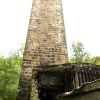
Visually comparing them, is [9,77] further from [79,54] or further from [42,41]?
[79,54]

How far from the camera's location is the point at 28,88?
9109 mm

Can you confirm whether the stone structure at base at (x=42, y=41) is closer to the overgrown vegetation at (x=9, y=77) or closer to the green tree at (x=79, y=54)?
the overgrown vegetation at (x=9, y=77)

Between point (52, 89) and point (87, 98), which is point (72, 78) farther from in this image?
point (87, 98)

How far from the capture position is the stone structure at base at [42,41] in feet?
30.0

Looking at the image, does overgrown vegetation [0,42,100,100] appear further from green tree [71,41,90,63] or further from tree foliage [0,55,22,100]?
green tree [71,41,90,63]

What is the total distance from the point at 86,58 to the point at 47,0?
9.96 metres

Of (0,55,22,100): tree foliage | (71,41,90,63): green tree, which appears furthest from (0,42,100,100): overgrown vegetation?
(71,41,90,63): green tree

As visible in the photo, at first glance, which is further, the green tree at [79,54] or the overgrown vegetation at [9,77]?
the green tree at [79,54]

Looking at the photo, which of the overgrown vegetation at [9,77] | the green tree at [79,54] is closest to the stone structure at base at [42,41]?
→ the overgrown vegetation at [9,77]

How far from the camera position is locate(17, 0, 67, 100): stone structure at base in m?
9.15

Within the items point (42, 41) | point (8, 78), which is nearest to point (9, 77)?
point (8, 78)

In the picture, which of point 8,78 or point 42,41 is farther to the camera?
point 42,41

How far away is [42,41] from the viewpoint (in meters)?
9.39

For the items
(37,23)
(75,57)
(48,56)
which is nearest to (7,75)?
(48,56)
